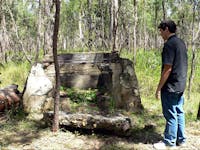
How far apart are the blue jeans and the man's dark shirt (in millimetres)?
113

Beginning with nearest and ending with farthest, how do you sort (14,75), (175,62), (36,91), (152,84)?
1. (175,62)
2. (36,91)
3. (152,84)
4. (14,75)

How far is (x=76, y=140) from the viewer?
4863 millimetres

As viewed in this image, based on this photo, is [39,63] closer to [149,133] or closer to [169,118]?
[149,133]

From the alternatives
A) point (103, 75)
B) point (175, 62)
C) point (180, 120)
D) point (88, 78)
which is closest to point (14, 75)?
point (88, 78)

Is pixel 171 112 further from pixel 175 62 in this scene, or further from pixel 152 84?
pixel 152 84

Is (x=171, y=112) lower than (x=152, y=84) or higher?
higher

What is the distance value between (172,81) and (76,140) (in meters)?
1.68

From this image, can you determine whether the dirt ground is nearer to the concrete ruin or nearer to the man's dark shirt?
the man's dark shirt

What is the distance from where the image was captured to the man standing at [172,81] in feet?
14.1

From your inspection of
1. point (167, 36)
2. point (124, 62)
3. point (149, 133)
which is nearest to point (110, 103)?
point (124, 62)

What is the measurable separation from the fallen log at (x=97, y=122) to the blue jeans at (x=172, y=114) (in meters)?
0.69

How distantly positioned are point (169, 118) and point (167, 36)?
114cm

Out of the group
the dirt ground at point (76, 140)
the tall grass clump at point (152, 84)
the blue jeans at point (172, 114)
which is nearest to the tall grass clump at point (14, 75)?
the tall grass clump at point (152, 84)

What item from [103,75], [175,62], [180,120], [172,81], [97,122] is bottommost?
[97,122]
